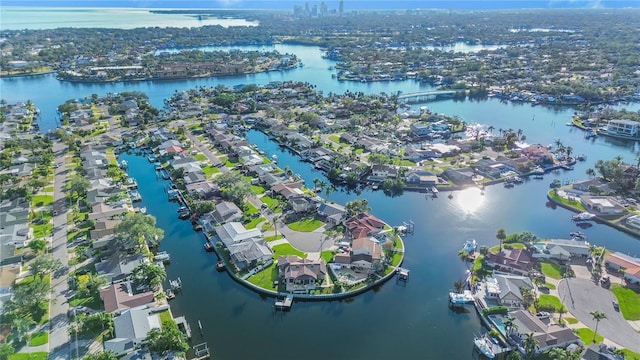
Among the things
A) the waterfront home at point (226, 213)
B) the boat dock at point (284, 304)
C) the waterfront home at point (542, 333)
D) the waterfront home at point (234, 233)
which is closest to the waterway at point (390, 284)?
the boat dock at point (284, 304)

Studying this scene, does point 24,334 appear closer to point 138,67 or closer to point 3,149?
point 3,149

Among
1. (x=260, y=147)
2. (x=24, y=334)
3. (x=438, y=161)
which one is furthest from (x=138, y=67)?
(x=24, y=334)

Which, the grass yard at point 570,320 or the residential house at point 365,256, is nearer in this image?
the grass yard at point 570,320

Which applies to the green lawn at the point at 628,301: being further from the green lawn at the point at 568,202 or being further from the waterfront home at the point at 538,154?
the waterfront home at the point at 538,154

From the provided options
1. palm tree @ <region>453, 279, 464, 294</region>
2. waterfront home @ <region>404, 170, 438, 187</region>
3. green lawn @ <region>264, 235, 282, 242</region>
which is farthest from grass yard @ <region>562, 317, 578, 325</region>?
waterfront home @ <region>404, 170, 438, 187</region>

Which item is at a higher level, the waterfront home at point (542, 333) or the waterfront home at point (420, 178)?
the waterfront home at point (542, 333)

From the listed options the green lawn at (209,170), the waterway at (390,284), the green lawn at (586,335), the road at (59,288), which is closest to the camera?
the road at (59,288)

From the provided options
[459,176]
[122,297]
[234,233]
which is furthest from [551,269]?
[122,297]
